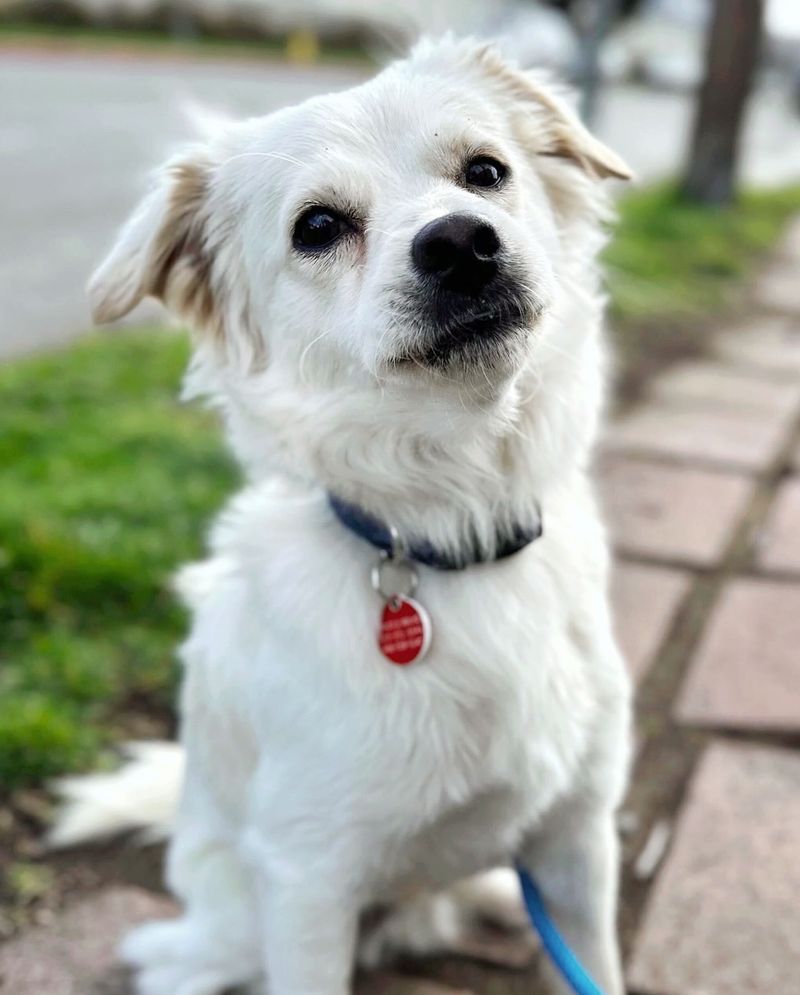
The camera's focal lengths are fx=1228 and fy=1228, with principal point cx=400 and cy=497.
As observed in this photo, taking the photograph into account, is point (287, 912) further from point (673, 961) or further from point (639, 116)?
point (639, 116)

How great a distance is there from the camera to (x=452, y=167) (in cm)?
200

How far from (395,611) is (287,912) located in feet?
1.64

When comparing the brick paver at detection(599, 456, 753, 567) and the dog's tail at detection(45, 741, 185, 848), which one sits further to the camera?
the brick paver at detection(599, 456, 753, 567)

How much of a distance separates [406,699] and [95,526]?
190 centimetres

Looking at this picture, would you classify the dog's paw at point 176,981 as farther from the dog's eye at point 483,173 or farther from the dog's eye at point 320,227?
the dog's eye at point 483,173

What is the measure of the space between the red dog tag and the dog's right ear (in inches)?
25.4

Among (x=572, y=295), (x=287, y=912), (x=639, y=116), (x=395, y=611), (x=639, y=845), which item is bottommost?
(x=639, y=116)

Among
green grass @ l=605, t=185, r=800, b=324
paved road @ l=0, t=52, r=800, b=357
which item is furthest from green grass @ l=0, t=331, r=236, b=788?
green grass @ l=605, t=185, r=800, b=324

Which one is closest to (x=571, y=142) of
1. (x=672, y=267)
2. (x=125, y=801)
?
(x=125, y=801)

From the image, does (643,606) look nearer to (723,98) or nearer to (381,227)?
(381,227)

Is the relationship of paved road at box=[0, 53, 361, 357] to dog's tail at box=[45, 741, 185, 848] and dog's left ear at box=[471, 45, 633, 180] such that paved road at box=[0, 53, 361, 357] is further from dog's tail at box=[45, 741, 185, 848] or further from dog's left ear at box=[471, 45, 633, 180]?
dog's tail at box=[45, 741, 185, 848]

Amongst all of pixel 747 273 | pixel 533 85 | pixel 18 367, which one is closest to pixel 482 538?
pixel 533 85

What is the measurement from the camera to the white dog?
6.11ft

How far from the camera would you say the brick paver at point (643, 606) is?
3.02m
